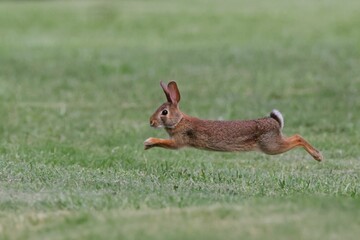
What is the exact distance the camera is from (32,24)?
91.4 ft

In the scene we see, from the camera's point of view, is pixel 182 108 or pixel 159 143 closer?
pixel 159 143

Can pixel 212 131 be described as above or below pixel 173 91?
below

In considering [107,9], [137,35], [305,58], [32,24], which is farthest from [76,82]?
[107,9]

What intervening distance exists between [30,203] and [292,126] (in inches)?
272

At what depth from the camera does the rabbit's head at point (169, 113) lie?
9305mm

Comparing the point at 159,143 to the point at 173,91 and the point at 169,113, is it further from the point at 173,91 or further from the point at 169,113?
the point at 173,91

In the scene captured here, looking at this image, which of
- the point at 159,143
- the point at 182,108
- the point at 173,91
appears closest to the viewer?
the point at 159,143

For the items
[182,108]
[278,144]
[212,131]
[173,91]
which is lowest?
[278,144]

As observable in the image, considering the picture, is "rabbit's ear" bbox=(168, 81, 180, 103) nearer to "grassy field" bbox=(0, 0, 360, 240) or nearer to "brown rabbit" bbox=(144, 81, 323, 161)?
"brown rabbit" bbox=(144, 81, 323, 161)

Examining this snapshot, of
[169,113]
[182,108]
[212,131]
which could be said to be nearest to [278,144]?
[212,131]

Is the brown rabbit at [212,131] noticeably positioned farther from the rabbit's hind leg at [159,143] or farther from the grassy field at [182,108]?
the grassy field at [182,108]

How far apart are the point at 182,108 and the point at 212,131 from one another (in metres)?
6.23

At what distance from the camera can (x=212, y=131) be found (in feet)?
30.7

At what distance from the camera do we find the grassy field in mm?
6723
